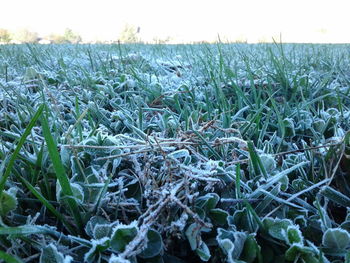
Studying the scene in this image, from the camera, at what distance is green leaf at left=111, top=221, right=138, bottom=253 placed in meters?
0.54

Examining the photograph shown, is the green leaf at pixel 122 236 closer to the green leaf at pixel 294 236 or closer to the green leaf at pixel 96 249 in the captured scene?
the green leaf at pixel 96 249

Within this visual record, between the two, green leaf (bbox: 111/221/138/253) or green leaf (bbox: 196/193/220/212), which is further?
green leaf (bbox: 196/193/220/212)

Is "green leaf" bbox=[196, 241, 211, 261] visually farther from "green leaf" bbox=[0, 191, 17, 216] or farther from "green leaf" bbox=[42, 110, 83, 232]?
"green leaf" bbox=[0, 191, 17, 216]

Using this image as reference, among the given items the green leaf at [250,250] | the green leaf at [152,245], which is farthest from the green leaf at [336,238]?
the green leaf at [152,245]

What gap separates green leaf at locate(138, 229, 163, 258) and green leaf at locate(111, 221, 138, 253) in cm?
3

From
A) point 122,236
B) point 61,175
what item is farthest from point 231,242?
point 61,175

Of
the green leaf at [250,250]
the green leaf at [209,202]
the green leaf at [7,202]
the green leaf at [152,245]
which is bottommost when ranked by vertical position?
the green leaf at [250,250]

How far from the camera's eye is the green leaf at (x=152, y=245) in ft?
1.82

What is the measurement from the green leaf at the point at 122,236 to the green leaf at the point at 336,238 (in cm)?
33

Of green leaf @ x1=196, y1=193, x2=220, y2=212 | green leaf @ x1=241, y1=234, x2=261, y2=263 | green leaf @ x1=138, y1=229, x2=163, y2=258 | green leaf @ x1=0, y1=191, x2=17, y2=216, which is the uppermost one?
green leaf @ x1=0, y1=191, x2=17, y2=216

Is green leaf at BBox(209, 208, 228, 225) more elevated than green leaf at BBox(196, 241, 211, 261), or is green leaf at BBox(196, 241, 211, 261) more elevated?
green leaf at BBox(209, 208, 228, 225)

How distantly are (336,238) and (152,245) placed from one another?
12.4 inches

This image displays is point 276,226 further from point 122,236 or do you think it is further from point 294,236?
point 122,236

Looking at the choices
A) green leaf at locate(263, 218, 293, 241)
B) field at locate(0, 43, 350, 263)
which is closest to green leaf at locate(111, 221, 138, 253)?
field at locate(0, 43, 350, 263)
